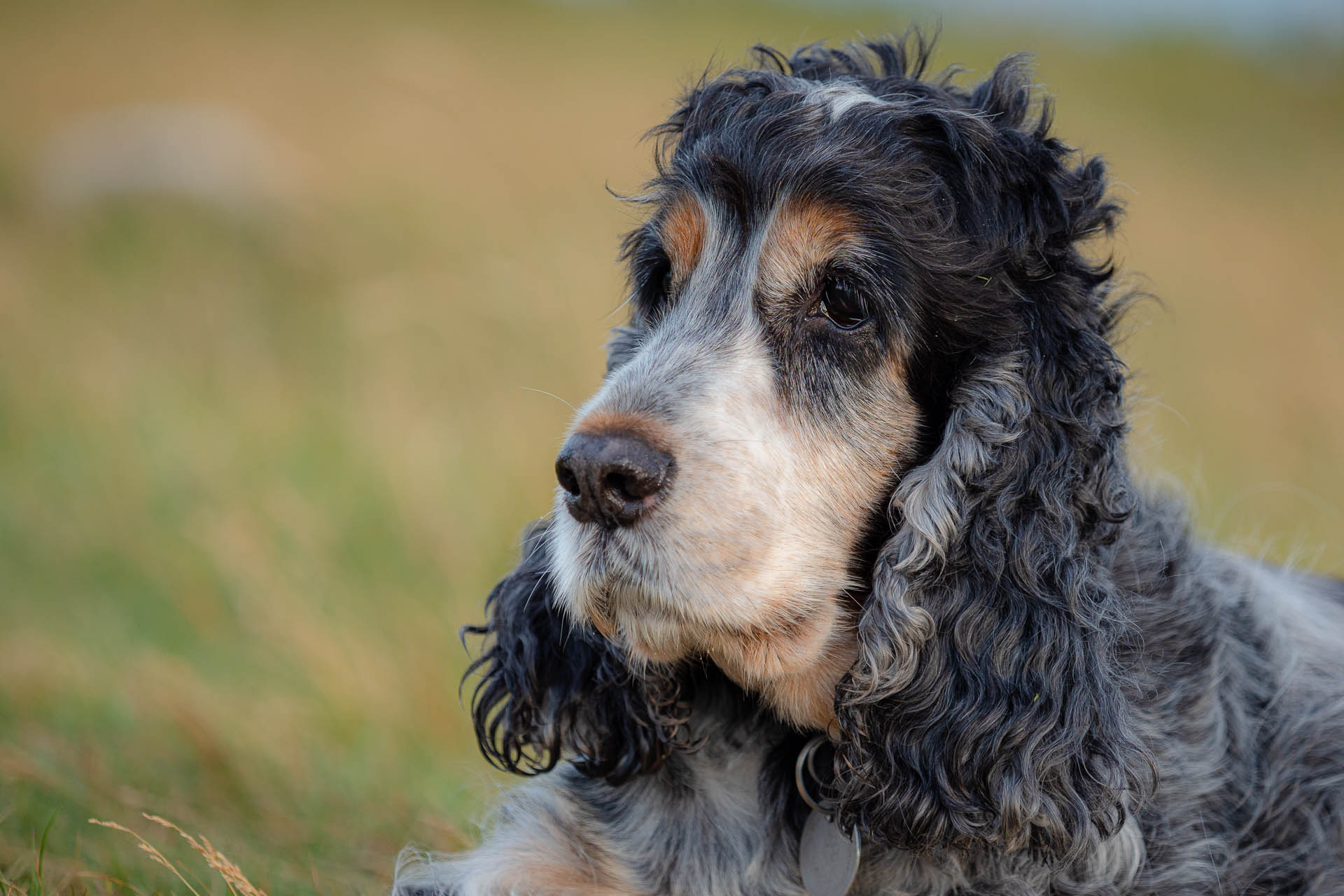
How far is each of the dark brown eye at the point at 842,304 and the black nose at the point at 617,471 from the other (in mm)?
630

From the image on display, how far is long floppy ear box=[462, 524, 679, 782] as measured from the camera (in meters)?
3.24

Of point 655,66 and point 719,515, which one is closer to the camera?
point 719,515

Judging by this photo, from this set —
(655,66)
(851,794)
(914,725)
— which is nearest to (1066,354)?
(914,725)

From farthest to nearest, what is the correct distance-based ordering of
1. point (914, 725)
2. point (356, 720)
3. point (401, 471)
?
point (401, 471) → point (356, 720) → point (914, 725)

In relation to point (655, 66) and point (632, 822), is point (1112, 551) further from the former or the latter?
point (655, 66)

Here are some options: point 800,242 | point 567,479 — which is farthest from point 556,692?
point 800,242

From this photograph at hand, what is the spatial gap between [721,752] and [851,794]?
48 cm

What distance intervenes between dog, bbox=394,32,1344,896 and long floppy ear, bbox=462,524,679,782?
0.04ft

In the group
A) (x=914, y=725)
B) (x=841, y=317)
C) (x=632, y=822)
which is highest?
(x=841, y=317)

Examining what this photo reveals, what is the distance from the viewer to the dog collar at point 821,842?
302 centimetres

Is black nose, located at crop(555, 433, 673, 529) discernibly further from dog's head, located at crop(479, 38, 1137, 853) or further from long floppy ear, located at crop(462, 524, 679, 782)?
long floppy ear, located at crop(462, 524, 679, 782)

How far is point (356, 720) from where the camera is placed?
5473 mm

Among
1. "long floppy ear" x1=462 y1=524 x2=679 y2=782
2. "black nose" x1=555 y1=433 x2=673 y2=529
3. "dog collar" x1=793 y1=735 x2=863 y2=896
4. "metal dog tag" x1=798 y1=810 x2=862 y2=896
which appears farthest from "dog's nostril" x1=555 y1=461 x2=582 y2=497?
"metal dog tag" x1=798 y1=810 x2=862 y2=896

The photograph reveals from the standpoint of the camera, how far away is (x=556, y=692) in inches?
136
